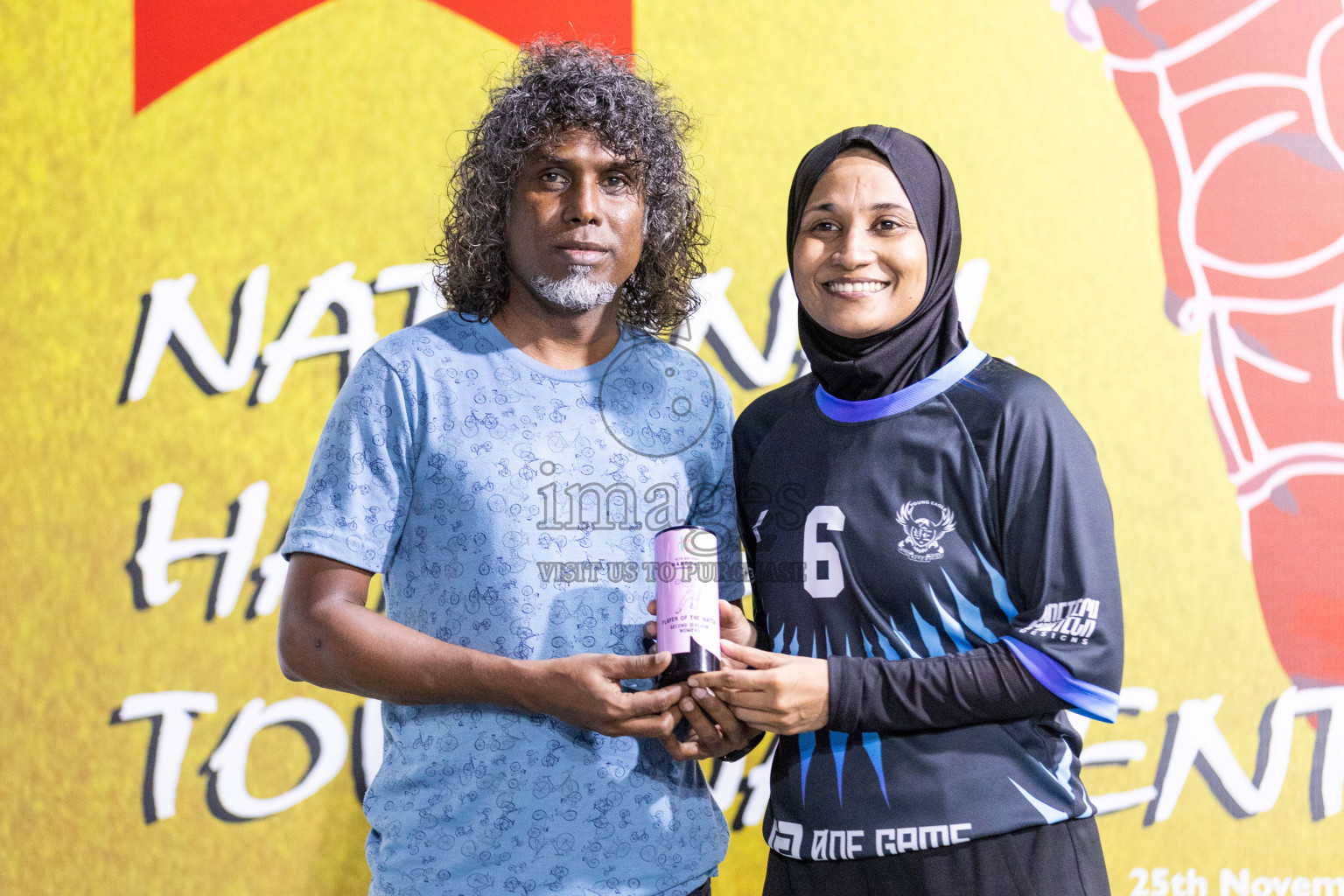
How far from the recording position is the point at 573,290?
3.86 feet

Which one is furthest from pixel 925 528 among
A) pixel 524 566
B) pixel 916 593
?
pixel 524 566

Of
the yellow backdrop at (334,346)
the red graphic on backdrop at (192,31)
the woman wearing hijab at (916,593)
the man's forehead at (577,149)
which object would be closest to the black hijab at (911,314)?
the woman wearing hijab at (916,593)

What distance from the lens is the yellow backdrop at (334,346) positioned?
1.80 metres

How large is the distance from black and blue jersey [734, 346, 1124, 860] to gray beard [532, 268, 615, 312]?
1.08ft

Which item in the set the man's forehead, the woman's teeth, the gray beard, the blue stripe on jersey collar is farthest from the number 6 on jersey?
the man's forehead

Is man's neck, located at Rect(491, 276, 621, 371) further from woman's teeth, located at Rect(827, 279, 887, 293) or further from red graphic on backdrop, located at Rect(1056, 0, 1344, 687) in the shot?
red graphic on backdrop, located at Rect(1056, 0, 1344, 687)

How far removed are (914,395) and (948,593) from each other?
0.23m

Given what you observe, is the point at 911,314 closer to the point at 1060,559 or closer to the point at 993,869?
Answer: the point at 1060,559

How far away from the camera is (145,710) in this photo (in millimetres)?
1799

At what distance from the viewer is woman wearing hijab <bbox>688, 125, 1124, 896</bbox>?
1.04m

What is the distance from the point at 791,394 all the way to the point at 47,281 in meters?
1.45

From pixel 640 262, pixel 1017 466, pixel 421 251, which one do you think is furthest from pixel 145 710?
pixel 1017 466

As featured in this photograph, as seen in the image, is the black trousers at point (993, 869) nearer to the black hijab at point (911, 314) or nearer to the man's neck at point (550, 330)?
the black hijab at point (911, 314)

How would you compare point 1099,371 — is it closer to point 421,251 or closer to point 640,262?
point 640,262
